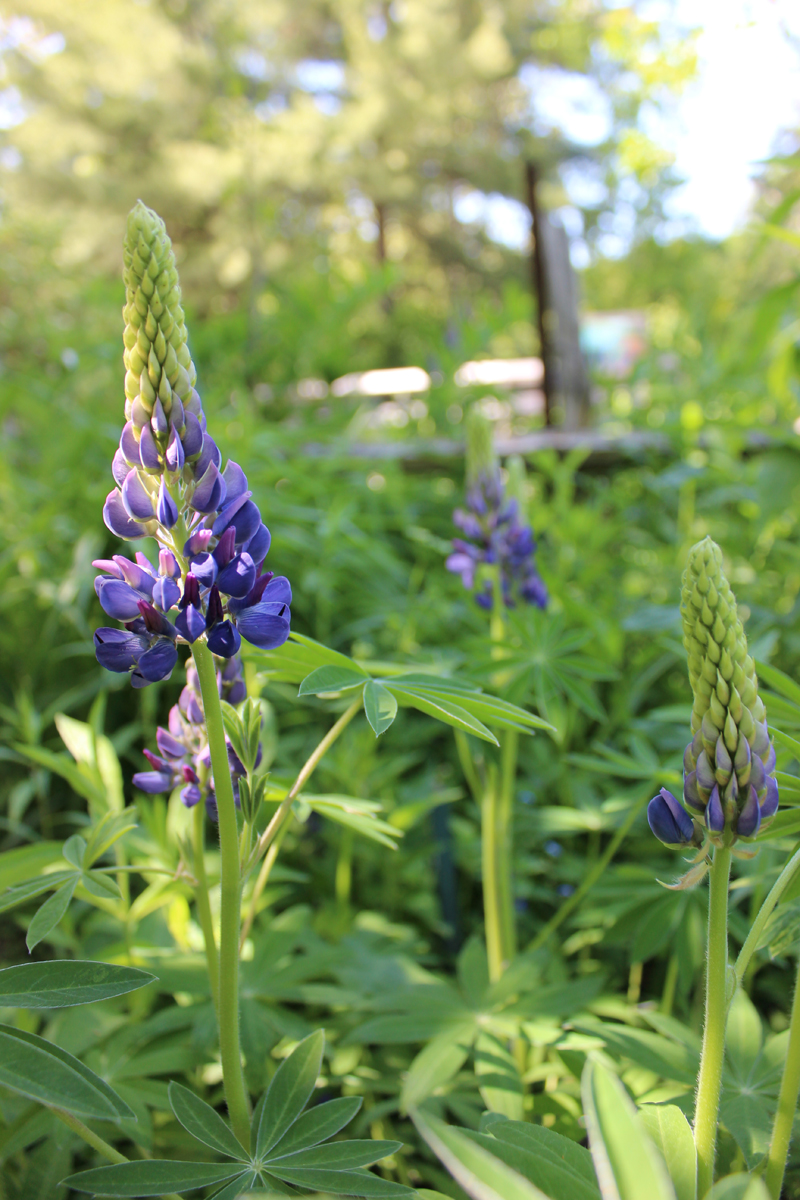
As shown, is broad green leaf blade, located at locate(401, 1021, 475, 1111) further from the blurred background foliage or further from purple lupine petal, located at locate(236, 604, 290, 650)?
purple lupine petal, located at locate(236, 604, 290, 650)

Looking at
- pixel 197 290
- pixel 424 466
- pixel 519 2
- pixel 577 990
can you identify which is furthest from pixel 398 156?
pixel 577 990

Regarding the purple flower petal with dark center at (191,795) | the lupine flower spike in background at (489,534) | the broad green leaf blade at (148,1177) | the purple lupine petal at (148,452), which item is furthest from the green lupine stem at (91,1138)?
the lupine flower spike in background at (489,534)

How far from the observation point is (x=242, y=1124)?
83 cm

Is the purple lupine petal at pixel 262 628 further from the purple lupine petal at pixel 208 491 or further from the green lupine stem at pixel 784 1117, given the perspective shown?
the green lupine stem at pixel 784 1117

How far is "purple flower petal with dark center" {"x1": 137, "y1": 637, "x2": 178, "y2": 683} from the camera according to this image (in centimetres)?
74

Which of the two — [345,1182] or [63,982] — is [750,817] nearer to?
[345,1182]

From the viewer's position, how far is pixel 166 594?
0.73 m

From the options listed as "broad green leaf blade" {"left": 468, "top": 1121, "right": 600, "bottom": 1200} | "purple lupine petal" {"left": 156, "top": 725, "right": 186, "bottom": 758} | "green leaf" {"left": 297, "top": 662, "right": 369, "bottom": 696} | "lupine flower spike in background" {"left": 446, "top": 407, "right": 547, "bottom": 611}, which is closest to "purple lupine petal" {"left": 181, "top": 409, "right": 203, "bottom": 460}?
"green leaf" {"left": 297, "top": 662, "right": 369, "bottom": 696}

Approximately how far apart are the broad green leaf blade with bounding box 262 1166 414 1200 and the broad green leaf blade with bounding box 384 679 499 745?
1.42 ft

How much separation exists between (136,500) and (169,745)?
35 cm

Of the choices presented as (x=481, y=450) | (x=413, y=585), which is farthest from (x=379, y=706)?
(x=413, y=585)

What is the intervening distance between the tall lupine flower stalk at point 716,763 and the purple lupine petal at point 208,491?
47cm

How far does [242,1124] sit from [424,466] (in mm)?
3142

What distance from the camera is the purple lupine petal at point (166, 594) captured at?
0.73 metres
